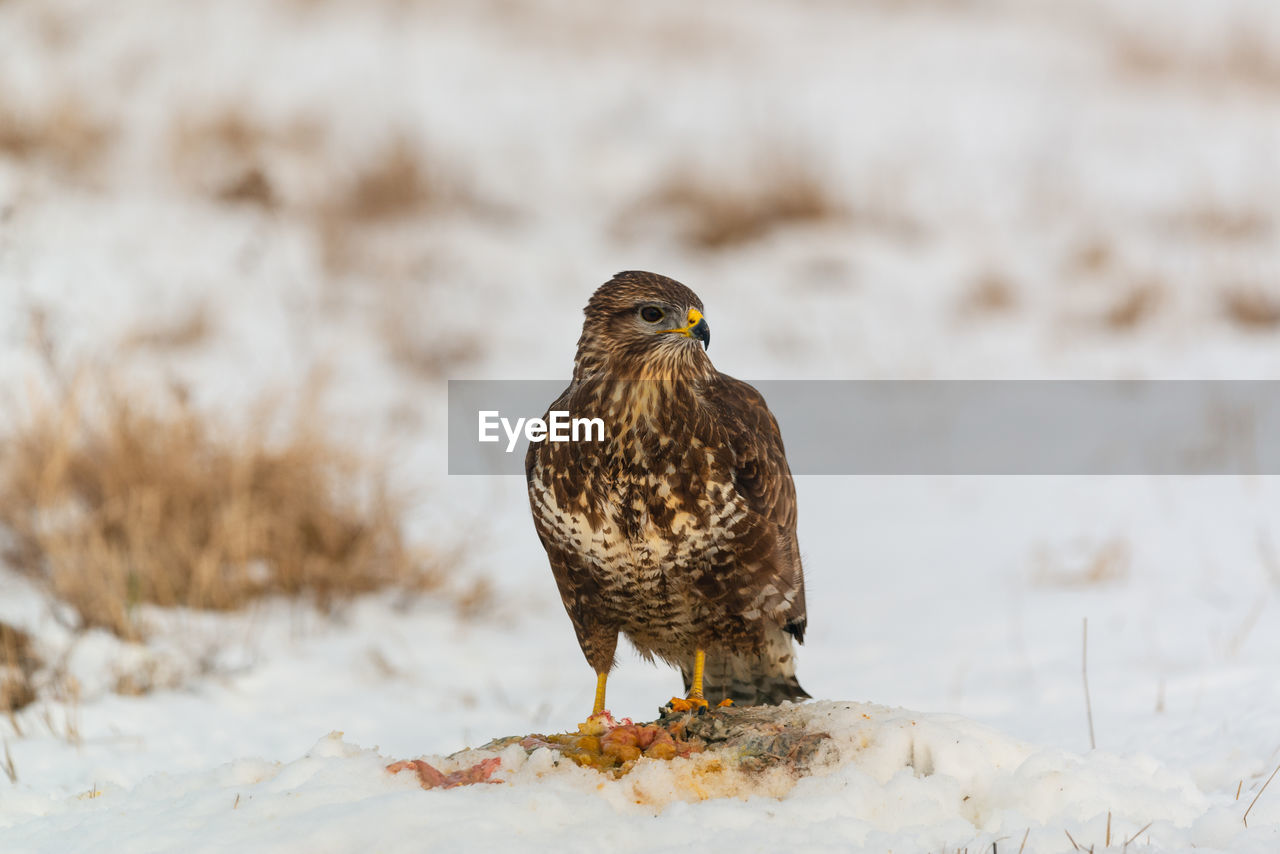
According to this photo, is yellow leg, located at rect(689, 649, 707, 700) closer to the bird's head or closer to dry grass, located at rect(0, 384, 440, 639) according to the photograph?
the bird's head

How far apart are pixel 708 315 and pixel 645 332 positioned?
7477 mm

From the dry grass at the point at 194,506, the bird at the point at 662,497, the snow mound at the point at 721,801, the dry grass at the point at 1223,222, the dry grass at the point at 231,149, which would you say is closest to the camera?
the snow mound at the point at 721,801

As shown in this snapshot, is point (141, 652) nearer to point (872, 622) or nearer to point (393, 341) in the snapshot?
point (872, 622)

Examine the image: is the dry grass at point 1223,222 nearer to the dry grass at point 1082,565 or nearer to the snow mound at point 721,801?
the dry grass at point 1082,565

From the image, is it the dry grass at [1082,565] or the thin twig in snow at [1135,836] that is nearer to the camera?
the thin twig in snow at [1135,836]

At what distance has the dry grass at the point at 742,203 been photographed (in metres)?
11.9

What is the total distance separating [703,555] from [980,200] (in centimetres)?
1138

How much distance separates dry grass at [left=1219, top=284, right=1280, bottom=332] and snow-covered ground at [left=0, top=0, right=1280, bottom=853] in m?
0.03

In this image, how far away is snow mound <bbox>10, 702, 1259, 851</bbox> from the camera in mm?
2428

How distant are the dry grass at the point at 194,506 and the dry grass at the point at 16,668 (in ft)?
2.07

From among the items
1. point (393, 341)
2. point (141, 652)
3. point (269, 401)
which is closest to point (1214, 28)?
point (393, 341)

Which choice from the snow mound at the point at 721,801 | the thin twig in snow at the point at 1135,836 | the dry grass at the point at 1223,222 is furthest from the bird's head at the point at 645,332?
the dry grass at the point at 1223,222

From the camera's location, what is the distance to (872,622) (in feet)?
20.3

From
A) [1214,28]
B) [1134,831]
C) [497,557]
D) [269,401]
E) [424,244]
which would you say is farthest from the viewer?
[1214,28]
